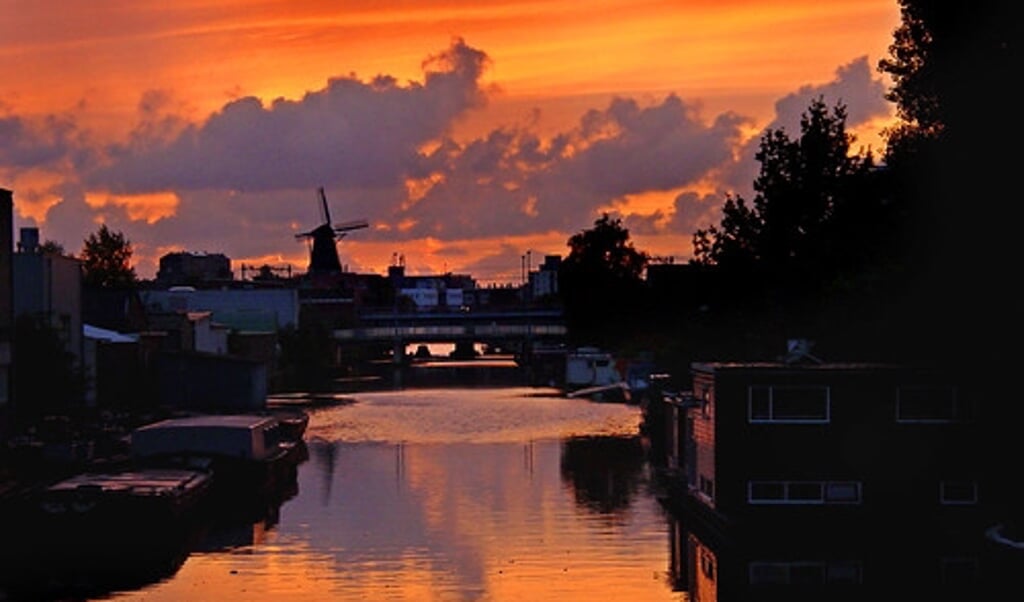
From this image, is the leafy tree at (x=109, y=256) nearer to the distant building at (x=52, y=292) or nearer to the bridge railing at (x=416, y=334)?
the bridge railing at (x=416, y=334)

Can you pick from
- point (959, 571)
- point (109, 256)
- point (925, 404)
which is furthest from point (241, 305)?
point (959, 571)

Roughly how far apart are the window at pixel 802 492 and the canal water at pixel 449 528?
8.59 feet

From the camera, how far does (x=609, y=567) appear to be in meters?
44.5

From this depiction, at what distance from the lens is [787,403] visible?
148 feet

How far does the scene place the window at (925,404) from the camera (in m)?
45.5

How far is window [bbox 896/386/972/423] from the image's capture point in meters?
45.5

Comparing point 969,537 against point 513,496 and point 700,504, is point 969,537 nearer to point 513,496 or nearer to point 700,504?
point 700,504

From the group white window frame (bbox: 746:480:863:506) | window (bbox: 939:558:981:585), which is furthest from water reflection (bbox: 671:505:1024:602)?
white window frame (bbox: 746:480:863:506)

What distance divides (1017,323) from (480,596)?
13305mm

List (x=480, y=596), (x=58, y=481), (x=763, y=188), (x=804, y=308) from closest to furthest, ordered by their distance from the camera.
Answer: (x=480, y=596) < (x=58, y=481) < (x=804, y=308) < (x=763, y=188)

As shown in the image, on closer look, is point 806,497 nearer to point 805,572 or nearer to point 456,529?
point 805,572

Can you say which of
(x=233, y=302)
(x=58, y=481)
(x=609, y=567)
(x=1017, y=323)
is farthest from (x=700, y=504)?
(x=233, y=302)

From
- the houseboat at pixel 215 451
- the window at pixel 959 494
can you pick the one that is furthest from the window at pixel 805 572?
the houseboat at pixel 215 451

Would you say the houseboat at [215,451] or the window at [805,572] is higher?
the houseboat at [215,451]
